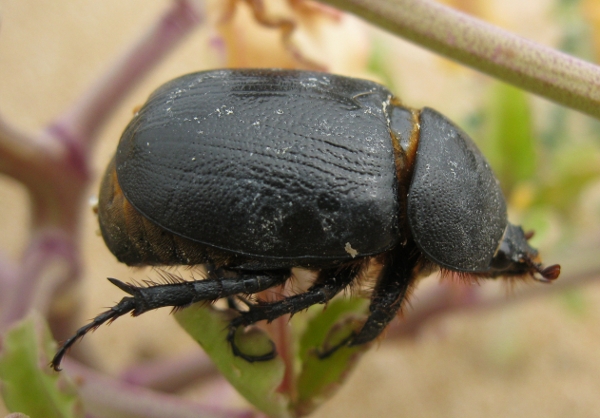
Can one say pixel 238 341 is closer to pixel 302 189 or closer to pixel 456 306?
pixel 302 189

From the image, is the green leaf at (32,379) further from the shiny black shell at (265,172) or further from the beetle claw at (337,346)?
the beetle claw at (337,346)

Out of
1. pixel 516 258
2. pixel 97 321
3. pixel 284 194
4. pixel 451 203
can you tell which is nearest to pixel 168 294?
pixel 97 321

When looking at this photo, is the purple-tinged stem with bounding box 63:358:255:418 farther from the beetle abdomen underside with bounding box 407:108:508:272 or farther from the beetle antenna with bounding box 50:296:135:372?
the beetle abdomen underside with bounding box 407:108:508:272

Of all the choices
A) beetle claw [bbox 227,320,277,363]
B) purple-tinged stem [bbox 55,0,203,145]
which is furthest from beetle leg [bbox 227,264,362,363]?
purple-tinged stem [bbox 55,0,203,145]

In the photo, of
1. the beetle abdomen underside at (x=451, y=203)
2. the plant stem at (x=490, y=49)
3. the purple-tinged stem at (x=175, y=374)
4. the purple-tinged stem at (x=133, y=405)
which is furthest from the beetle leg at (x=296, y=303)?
the purple-tinged stem at (x=175, y=374)

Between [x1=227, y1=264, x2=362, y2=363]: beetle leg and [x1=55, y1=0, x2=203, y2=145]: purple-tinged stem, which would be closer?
[x1=227, y1=264, x2=362, y2=363]: beetle leg

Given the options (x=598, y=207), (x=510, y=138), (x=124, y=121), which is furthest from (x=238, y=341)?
(x=124, y=121)
